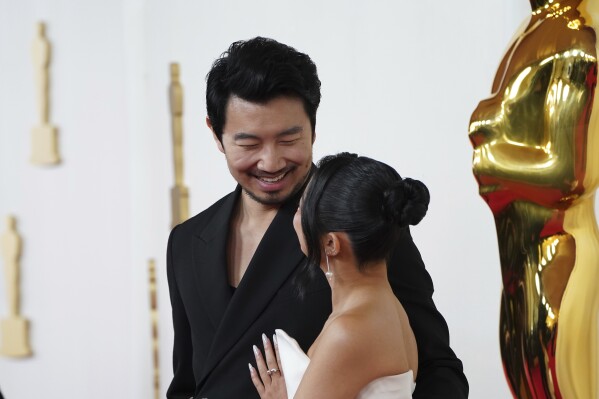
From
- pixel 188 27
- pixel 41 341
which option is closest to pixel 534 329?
pixel 188 27

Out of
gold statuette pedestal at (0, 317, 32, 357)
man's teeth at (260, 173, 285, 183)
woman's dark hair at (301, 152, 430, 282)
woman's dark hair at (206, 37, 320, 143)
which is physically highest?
woman's dark hair at (206, 37, 320, 143)

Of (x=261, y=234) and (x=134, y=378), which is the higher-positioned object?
(x=261, y=234)

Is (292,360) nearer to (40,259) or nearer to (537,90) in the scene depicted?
(537,90)

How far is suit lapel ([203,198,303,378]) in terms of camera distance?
135 centimetres

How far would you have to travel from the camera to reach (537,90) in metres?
0.33

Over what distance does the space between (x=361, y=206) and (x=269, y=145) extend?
0.81ft

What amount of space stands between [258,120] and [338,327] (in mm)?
391

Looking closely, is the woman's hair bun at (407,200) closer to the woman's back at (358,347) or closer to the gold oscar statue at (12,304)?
the woman's back at (358,347)

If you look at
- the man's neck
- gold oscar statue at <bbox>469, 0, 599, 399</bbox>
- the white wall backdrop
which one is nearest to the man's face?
the man's neck

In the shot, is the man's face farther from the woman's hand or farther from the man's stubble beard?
the woman's hand

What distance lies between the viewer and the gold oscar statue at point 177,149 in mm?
3309

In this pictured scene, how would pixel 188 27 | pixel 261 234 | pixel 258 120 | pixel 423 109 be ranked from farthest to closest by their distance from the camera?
pixel 188 27
pixel 423 109
pixel 261 234
pixel 258 120

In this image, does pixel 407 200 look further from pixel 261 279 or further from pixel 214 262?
pixel 214 262

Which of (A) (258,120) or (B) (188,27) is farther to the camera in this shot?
(B) (188,27)
